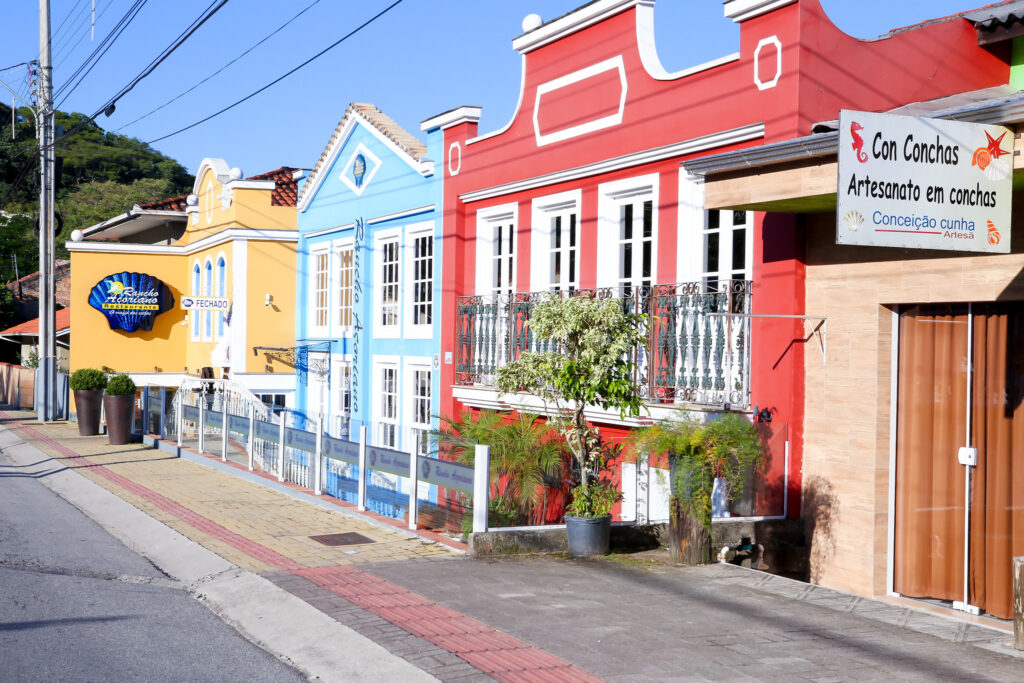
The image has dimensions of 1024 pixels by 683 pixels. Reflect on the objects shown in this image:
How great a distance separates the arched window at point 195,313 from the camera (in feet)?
94.7

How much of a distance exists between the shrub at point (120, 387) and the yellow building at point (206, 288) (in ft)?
10.0

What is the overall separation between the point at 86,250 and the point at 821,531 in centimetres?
2440

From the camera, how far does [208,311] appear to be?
2780 centimetres

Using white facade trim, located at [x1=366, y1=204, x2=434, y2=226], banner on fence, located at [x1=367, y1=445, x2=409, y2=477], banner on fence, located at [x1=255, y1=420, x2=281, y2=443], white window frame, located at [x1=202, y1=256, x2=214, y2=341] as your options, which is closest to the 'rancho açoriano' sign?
white window frame, located at [x1=202, y1=256, x2=214, y2=341]

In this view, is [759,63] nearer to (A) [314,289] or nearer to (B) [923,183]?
(B) [923,183]

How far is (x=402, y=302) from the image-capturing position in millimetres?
18359

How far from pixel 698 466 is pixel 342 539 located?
392 cm

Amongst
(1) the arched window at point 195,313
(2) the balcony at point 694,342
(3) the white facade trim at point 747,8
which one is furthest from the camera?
(1) the arched window at point 195,313

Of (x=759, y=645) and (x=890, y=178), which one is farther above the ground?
(x=890, y=178)

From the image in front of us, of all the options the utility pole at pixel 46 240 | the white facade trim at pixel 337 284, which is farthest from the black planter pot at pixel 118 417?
the utility pole at pixel 46 240

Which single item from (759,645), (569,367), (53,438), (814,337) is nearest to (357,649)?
(759,645)

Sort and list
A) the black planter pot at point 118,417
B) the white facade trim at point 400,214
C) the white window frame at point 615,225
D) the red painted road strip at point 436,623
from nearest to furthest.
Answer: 1. the red painted road strip at point 436,623
2. the white window frame at point 615,225
3. the white facade trim at point 400,214
4. the black planter pot at point 118,417

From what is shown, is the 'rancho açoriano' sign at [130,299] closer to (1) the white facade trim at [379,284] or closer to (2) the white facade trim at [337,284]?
(2) the white facade trim at [337,284]

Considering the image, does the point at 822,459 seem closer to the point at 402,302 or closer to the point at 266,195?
the point at 402,302
